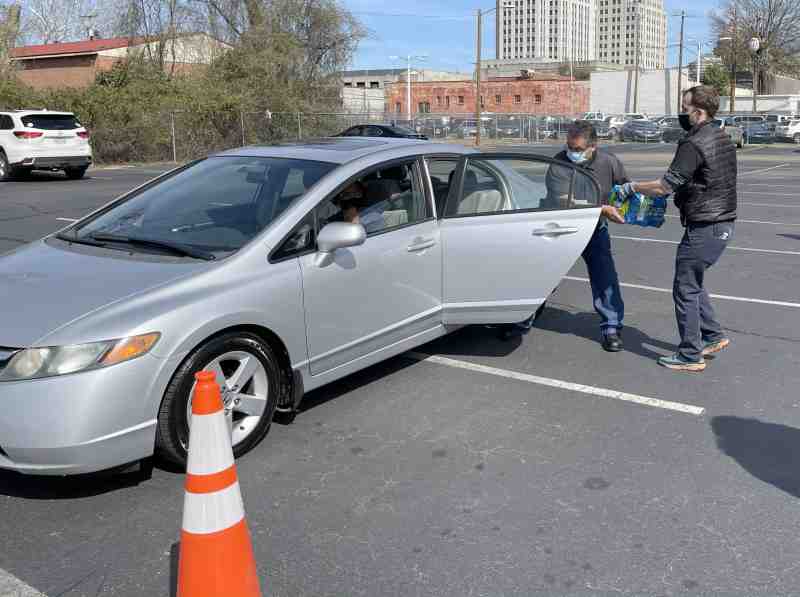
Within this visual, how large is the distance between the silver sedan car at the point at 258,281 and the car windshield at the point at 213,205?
0.05 feet

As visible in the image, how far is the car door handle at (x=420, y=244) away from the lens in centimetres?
512

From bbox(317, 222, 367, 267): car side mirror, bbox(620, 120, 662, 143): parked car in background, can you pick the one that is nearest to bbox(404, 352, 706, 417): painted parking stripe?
bbox(317, 222, 367, 267): car side mirror

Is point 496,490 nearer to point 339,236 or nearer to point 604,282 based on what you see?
point 339,236

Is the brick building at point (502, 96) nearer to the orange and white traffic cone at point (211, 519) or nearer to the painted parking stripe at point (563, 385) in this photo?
the painted parking stripe at point (563, 385)

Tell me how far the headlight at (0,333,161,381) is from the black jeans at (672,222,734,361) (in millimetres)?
3620

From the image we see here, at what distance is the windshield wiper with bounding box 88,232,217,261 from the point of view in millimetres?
4332

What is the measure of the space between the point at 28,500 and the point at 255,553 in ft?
3.93

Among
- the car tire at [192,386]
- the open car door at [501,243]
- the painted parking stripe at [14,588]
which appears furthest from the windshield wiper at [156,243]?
the painted parking stripe at [14,588]

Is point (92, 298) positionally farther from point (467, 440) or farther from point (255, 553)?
point (467, 440)

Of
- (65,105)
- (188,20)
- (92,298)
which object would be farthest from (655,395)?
(188,20)

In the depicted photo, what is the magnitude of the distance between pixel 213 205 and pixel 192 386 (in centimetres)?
145

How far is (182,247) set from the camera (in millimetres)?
4449

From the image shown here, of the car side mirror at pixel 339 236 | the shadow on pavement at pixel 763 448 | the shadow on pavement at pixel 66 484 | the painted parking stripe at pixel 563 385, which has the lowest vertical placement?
the shadow on pavement at pixel 763 448

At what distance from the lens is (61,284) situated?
4027 mm
